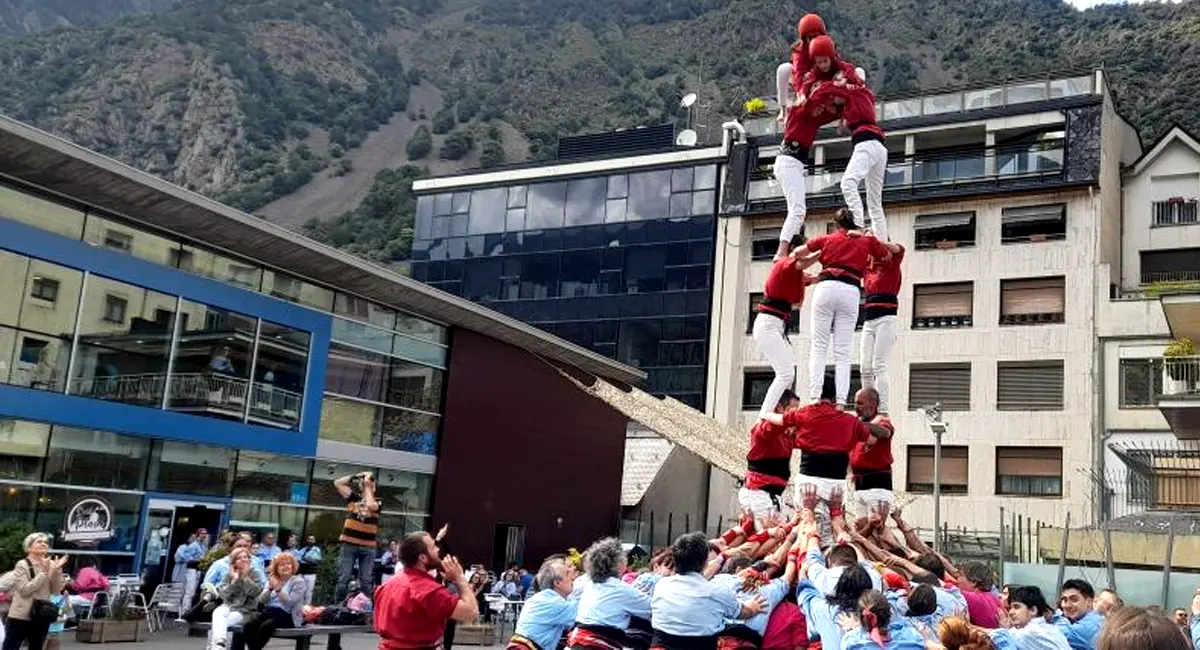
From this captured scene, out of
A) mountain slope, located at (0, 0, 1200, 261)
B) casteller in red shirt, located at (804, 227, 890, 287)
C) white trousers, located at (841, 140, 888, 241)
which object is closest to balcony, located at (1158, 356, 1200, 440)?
white trousers, located at (841, 140, 888, 241)

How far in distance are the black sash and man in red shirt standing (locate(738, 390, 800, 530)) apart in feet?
2.61

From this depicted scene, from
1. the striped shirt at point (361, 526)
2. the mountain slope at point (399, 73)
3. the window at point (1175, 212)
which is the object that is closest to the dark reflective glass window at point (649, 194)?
the window at point (1175, 212)

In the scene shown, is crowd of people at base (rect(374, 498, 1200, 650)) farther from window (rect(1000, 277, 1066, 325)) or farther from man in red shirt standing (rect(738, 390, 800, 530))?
window (rect(1000, 277, 1066, 325))

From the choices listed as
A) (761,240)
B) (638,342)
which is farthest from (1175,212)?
(638,342)

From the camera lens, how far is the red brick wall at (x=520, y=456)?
2655 cm

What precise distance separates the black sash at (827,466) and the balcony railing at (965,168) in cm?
2368

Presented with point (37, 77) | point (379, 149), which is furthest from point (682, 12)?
point (37, 77)

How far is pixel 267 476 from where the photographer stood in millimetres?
21969

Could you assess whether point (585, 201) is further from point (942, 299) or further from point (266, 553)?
point (266, 553)

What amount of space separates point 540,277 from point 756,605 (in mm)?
34226

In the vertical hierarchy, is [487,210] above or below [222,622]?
above

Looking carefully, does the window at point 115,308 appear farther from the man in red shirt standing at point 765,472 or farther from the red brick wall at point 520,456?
the man in red shirt standing at point 765,472

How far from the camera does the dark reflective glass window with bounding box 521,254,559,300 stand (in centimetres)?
4153

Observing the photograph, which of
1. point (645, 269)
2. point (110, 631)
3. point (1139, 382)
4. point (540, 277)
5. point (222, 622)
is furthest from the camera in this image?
point (540, 277)
